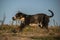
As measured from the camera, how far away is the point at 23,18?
162 cm

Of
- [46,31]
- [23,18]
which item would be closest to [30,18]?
[23,18]

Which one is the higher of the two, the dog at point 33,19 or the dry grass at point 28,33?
the dog at point 33,19

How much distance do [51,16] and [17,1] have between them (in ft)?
1.30

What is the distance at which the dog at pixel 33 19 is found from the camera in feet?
5.26

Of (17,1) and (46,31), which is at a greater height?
(17,1)

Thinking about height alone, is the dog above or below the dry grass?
above

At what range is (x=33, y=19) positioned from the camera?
1.64 m

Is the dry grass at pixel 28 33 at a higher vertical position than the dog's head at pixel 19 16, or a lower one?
lower

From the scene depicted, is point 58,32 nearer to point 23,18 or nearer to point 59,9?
point 59,9

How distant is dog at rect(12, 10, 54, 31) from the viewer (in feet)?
5.26

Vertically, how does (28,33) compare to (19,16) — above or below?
below

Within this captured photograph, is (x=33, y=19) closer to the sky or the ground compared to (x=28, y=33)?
closer to the sky

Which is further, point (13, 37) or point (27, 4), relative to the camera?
point (27, 4)

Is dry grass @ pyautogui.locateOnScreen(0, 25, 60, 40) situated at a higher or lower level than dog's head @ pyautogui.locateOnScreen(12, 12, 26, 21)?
lower
